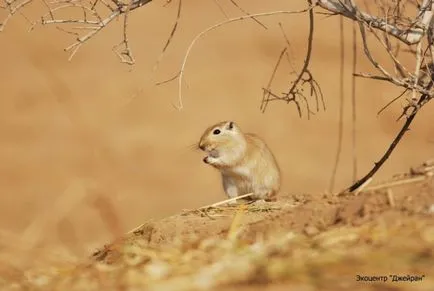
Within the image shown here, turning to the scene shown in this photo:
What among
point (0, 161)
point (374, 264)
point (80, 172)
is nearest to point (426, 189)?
point (374, 264)

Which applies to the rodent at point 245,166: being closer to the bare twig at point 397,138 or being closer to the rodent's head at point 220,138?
the rodent's head at point 220,138

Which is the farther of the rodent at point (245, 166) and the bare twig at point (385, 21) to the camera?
the rodent at point (245, 166)

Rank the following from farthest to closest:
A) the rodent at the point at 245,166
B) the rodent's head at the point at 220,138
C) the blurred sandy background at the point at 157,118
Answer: the blurred sandy background at the point at 157,118, the rodent's head at the point at 220,138, the rodent at the point at 245,166

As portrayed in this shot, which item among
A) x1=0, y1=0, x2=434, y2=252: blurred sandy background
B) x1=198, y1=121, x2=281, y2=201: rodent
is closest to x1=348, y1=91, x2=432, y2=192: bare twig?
x1=198, y1=121, x2=281, y2=201: rodent

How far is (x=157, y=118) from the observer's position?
17.0m

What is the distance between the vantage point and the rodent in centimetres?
847

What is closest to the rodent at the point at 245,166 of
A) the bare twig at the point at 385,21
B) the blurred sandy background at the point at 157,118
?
the bare twig at the point at 385,21

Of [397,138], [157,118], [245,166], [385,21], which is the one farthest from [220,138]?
[157,118]

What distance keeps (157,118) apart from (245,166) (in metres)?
8.61

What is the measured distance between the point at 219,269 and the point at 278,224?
5.28 ft

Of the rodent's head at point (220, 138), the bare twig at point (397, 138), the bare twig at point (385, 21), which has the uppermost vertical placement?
the bare twig at point (385, 21)

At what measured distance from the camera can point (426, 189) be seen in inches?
203

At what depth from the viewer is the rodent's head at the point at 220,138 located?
8727 mm

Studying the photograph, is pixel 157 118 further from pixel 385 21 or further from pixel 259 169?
pixel 385 21
